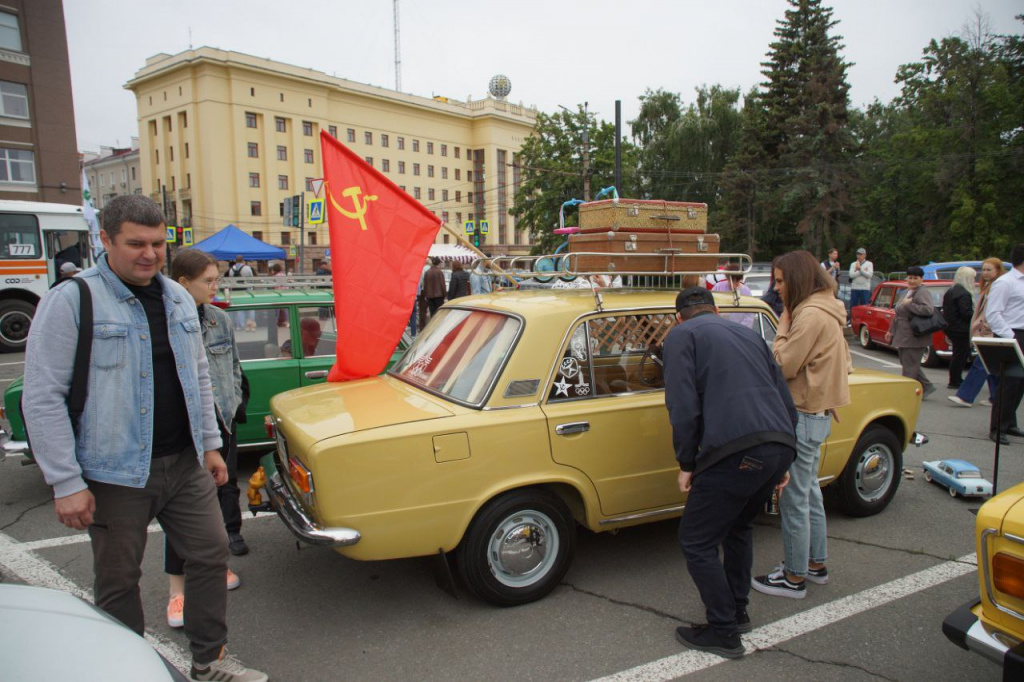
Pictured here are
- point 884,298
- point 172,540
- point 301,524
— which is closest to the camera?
point 172,540

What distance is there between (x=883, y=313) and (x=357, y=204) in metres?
12.1

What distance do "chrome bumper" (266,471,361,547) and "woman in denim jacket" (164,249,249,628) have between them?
0.30m

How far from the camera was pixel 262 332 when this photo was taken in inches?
239

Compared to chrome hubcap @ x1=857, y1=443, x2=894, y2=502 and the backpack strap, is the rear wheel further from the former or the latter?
the backpack strap

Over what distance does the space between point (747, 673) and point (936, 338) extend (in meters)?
10.6

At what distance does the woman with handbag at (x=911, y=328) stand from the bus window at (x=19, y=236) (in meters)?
17.3

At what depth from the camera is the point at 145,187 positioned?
74.4m

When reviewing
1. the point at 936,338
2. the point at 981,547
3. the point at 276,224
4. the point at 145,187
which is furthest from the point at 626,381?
the point at 145,187

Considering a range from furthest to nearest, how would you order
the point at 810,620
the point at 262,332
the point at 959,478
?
1. the point at 262,332
2. the point at 959,478
3. the point at 810,620

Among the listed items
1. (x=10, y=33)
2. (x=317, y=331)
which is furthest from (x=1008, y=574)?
(x=10, y=33)

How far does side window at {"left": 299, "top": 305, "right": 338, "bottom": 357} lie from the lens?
241 inches

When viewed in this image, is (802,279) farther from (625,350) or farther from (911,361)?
(911,361)

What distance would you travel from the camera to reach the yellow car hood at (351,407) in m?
3.32

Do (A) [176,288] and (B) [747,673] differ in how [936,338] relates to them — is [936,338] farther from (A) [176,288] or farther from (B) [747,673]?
(A) [176,288]
